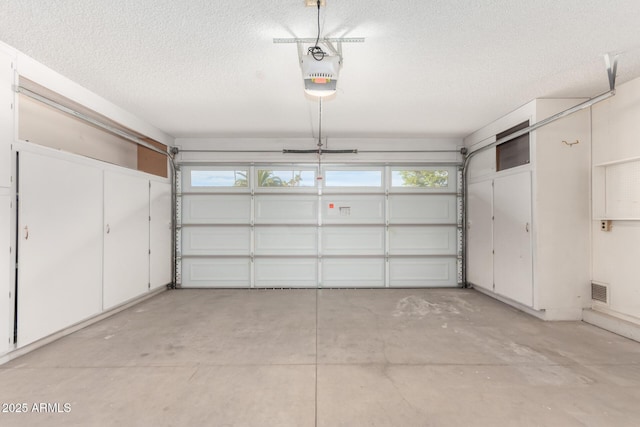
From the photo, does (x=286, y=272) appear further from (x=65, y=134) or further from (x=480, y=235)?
(x=65, y=134)

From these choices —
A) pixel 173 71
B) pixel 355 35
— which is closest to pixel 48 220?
pixel 173 71

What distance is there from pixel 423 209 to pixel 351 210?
50.1 inches

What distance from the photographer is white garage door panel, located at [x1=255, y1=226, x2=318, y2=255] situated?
5.06 m

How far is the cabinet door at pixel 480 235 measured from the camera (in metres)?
4.36

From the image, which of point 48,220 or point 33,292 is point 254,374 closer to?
point 33,292

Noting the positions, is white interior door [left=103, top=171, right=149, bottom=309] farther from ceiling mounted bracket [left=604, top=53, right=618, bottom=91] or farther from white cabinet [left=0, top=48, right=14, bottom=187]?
ceiling mounted bracket [left=604, top=53, right=618, bottom=91]

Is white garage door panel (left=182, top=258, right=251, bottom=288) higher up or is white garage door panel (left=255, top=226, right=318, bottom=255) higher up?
white garage door panel (left=255, top=226, right=318, bottom=255)

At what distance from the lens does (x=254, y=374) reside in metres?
2.19

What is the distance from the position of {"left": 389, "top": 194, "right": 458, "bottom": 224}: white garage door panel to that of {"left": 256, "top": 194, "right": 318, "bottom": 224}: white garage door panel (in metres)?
1.41

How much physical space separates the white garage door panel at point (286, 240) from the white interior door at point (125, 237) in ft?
5.64

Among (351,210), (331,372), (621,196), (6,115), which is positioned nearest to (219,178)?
(351,210)

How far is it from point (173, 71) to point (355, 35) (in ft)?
5.84

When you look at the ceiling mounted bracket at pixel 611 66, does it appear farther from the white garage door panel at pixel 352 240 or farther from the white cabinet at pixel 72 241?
the white cabinet at pixel 72 241

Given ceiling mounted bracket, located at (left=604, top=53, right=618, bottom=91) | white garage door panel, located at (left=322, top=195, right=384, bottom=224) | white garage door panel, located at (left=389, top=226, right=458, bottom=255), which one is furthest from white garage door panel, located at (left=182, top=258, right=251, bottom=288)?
ceiling mounted bracket, located at (left=604, top=53, right=618, bottom=91)
